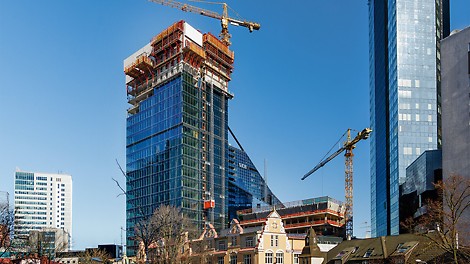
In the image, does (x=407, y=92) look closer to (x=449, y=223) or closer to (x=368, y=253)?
(x=368, y=253)

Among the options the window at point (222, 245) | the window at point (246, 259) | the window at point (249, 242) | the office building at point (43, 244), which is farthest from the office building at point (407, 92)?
the office building at point (43, 244)

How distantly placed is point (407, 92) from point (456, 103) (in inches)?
2083

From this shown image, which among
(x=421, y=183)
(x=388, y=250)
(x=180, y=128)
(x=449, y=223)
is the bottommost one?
(x=388, y=250)

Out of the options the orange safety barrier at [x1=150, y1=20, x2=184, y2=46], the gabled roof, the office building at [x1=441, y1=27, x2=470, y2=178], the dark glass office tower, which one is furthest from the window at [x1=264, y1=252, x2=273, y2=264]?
the orange safety barrier at [x1=150, y1=20, x2=184, y2=46]

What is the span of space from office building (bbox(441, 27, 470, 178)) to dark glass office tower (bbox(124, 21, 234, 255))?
79768mm

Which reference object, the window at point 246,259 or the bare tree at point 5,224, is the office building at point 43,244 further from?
the window at point 246,259

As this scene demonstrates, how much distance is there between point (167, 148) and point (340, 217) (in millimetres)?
55733

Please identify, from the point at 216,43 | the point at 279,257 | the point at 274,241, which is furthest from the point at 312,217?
the point at 216,43

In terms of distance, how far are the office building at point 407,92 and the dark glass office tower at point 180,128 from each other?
5082 cm

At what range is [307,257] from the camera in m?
77.7

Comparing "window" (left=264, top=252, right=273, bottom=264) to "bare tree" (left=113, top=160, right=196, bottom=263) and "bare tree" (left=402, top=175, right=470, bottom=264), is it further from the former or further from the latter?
"bare tree" (left=402, top=175, right=470, bottom=264)

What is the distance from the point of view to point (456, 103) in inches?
3632

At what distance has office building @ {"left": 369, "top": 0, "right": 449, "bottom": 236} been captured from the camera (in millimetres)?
142250

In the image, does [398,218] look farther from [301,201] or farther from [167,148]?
[167,148]
